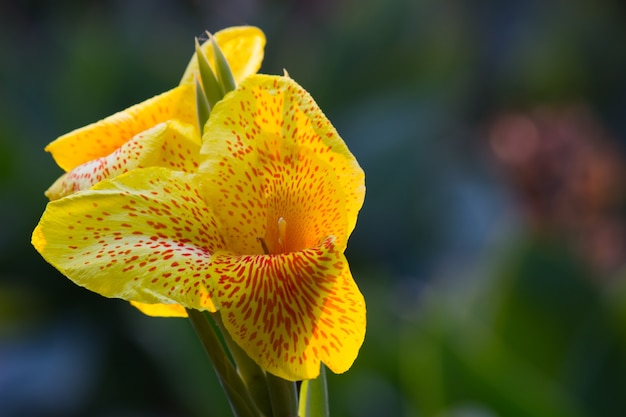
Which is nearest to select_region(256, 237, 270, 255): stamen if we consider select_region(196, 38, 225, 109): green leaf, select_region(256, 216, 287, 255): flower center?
select_region(256, 216, 287, 255): flower center

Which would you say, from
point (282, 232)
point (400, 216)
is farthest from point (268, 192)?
point (400, 216)

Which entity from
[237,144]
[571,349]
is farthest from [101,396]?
[237,144]

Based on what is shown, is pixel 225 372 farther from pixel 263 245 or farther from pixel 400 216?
pixel 400 216

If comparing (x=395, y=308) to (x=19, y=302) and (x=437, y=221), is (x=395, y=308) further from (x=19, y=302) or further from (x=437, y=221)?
(x=19, y=302)

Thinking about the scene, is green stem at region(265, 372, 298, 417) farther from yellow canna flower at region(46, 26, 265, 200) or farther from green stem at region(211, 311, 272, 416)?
yellow canna flower at region(46, 26, 265, 200)

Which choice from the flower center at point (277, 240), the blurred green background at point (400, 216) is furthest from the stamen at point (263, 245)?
the blurred green background at point (400, 216)

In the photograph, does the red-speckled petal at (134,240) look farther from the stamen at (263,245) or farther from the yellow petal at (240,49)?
the yellow petal at (240,49)
